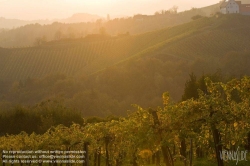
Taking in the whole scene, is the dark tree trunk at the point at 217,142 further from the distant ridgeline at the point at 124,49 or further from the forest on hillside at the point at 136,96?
the distant ridgeline at the point at 124,49

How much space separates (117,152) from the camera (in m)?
17.9

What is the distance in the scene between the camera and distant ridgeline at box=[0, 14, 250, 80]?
88.3 metres

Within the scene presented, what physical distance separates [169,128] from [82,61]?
292 feet

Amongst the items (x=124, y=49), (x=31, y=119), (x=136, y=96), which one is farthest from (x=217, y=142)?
(x=124, y=49)

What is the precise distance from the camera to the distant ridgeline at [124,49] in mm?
88312

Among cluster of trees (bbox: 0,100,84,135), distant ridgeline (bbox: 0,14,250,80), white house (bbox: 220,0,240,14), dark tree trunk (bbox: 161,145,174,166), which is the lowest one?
cluster of trees (bbox: 0,100,84,135)

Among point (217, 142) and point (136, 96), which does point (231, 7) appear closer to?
point (136, 96)

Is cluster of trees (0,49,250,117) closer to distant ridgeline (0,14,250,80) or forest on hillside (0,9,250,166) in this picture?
forest on hillside (0,9,250,166)

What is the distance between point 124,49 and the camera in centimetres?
10419

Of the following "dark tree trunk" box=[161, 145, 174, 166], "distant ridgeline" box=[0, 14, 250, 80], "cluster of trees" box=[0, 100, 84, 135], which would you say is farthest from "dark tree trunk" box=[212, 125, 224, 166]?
"distant ridgeline" box=[0, 14, 250, 80]

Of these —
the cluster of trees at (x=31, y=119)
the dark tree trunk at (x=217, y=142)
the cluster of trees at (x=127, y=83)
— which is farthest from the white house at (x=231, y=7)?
the dark tree trunk at (x=217, y=142)

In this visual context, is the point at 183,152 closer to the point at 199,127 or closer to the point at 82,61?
the point at 199,127

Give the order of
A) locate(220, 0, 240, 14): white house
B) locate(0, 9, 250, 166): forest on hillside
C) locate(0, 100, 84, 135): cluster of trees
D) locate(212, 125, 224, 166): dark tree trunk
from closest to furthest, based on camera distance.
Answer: locate(0, 9, 250, 166): forest on hillside
locate(212, 125, 224, 166): dark tree trunk
locate(0, 100, 84, 135): cluster of trees
locate(220, 0, 240, 14): white house

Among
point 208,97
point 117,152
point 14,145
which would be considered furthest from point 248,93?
point 14,145
